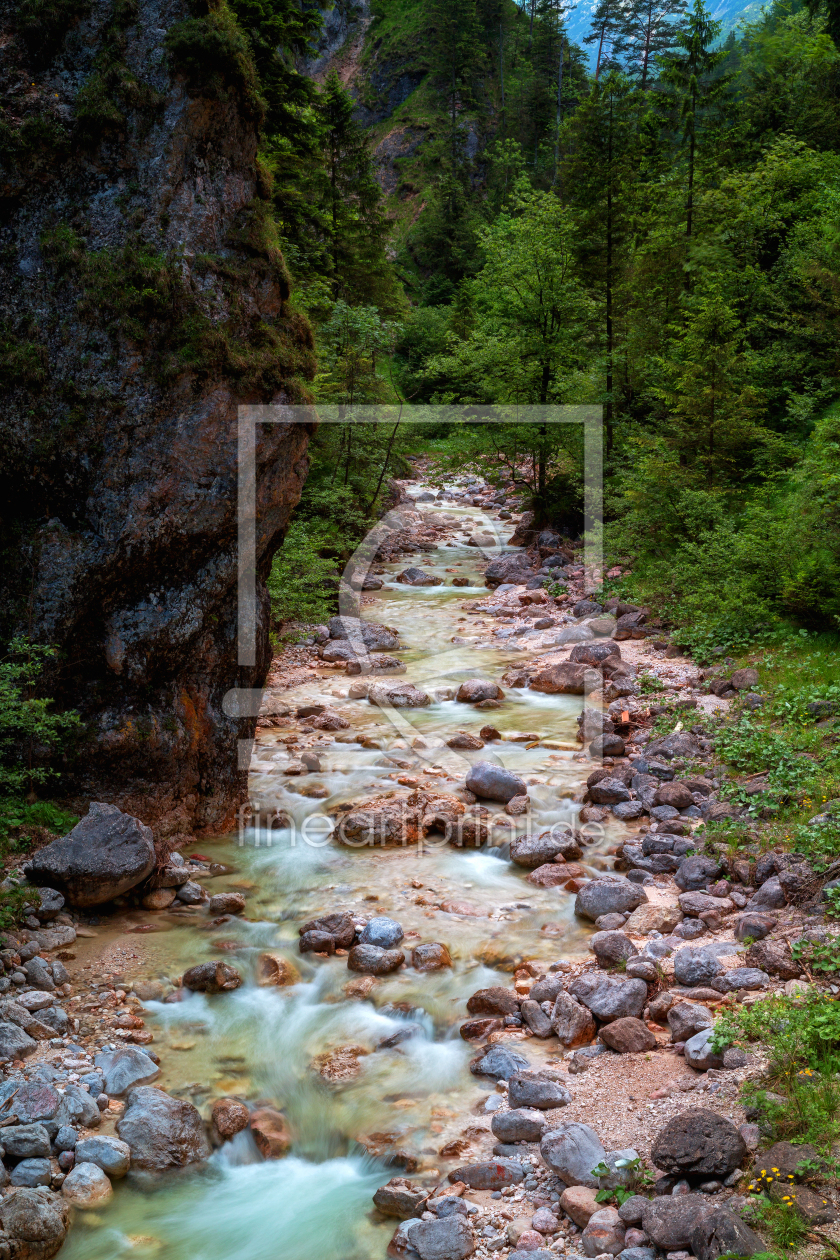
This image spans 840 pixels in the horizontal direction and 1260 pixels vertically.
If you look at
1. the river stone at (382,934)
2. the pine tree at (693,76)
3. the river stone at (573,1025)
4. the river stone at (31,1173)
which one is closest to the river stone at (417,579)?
the pine tree at (693,76)

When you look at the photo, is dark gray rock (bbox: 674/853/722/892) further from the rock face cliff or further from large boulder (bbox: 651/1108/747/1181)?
the rock face cliff

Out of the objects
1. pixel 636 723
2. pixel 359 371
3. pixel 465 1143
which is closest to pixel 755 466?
pixel 636 723

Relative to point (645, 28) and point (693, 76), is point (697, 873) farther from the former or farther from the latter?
point (645, 28)

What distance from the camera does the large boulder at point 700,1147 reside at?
4238mm

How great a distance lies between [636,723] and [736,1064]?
6861mm

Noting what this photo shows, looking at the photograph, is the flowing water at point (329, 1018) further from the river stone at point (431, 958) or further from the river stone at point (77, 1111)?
the river stone at point (77, 1111)

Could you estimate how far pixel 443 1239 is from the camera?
4.54 meters

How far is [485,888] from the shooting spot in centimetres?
852

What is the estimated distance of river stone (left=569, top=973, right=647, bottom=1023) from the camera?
6102mm

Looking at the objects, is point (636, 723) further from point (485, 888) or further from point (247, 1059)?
point (247, 1059)

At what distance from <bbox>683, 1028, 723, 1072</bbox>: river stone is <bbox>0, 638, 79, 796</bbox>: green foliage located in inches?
217

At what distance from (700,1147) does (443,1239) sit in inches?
58.4

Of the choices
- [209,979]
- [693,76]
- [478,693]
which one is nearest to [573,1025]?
[209,979]

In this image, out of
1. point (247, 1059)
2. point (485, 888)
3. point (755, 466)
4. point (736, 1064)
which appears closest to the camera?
point (736, 1064)
